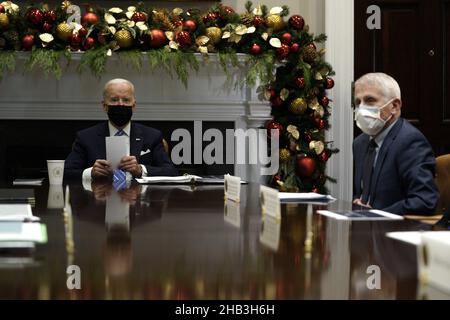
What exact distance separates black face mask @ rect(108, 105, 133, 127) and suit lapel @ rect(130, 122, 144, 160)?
104 mm

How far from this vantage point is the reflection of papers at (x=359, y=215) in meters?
2.21

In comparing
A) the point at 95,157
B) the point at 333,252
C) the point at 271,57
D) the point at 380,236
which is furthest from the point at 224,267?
the point at 271,57

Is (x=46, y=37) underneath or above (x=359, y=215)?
above

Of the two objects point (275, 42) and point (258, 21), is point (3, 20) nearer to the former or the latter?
point (258, 21)

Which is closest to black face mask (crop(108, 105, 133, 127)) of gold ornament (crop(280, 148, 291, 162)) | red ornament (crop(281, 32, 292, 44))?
gold ornament (crop(280, 148, 291, 162))

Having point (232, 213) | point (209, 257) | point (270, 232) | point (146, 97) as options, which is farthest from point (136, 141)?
point (209, 257)

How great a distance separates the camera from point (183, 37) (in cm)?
569

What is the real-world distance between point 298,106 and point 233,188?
307 cm

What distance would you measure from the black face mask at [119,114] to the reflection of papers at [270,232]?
7.99ft

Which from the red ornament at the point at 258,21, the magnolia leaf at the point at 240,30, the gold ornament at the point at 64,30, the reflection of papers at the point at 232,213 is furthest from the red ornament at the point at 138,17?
the reflection of papers at the point at 232,213

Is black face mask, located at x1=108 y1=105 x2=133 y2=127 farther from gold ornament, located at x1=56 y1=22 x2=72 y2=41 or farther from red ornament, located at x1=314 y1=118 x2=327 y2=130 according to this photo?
red ornament, located at x1=314 y1=118 x2=327 y2=130

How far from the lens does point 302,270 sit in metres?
1.37

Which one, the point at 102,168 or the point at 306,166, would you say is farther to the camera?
the point at 306,166

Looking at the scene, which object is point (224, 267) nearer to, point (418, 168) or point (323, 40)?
point (418, 168)
